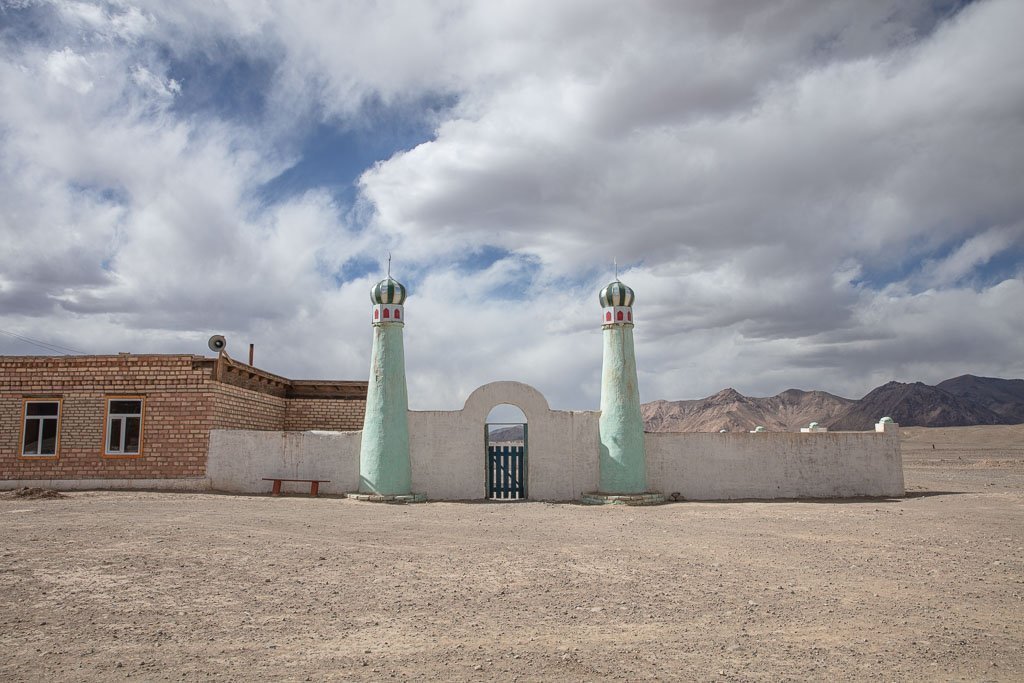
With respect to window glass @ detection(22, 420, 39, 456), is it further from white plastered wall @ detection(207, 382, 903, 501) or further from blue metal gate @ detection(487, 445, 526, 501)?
blue metal gate @ detection(487, 445, 526, 501)

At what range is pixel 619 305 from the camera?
18094 millimetres

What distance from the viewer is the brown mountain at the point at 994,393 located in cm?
11750

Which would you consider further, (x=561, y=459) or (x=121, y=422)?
(x=121, y=422)


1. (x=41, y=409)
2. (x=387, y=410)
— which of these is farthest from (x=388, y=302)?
(x=41, y=409)

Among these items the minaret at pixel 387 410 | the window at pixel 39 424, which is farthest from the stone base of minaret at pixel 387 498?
the window at pixel 39 424

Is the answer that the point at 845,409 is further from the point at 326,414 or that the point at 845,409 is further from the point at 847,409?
the point at 326,414

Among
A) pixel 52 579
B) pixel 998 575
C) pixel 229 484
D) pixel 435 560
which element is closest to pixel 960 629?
pixel 998 575

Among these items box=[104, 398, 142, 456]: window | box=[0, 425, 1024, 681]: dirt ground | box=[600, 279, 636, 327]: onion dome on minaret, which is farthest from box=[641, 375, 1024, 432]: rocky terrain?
box=[0, 425, 1024, 681]: dirt ground

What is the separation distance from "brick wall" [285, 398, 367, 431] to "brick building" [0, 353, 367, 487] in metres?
4.39

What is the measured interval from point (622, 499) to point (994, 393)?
453 ft

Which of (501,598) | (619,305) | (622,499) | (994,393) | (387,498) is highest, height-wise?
(994,393)

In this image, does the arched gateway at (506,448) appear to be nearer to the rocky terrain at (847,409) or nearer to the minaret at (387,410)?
the minaret at (387,410)

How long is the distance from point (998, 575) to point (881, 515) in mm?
5636

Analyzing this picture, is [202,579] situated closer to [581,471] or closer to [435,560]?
[435,560]
